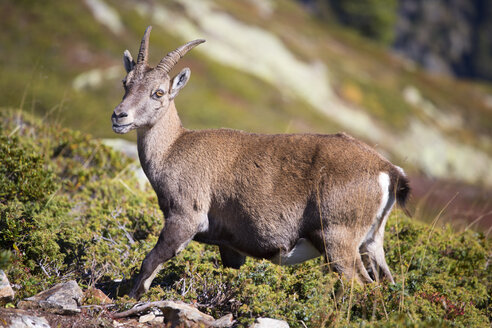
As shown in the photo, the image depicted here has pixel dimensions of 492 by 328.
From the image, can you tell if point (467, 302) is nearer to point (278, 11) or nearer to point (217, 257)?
point (217, 257)

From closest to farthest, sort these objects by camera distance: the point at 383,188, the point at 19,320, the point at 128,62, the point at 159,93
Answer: the point at 19,320 < the point at 383,188 < the point at 159,93 < the point at 128,62

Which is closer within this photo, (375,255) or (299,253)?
(299,253)

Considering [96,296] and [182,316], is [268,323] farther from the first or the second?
[96,296]

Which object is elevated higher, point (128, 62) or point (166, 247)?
point (128, 62)

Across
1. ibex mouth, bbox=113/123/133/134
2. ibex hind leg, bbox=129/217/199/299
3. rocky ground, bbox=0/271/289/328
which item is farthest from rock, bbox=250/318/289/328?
ibex mouth, bbox=113/123/133/134

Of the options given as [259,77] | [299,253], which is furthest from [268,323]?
[259,77]

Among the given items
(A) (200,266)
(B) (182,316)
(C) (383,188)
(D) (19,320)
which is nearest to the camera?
(D) (19,320)

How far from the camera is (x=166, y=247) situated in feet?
23.3

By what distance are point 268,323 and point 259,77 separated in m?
41.6

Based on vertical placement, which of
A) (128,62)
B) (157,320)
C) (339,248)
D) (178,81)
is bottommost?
(157,320)

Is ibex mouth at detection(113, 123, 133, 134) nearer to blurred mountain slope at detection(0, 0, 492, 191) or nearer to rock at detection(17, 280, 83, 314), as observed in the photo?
rock at detection(17, 280, 83, 314)

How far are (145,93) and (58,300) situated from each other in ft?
10.7

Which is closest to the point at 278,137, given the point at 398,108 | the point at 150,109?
the point at 150,109

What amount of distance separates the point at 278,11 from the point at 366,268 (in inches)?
2715
